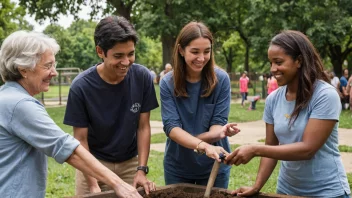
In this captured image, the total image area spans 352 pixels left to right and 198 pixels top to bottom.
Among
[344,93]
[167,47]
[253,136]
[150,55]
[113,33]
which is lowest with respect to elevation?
[150,55]

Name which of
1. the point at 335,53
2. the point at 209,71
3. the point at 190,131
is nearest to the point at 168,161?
the point at 190,131

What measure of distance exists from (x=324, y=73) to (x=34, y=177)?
5.35ft

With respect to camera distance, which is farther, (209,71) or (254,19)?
(254,19)

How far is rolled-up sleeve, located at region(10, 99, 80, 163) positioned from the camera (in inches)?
102

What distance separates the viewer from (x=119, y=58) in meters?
3.37

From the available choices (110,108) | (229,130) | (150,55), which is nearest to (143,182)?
(110,108)

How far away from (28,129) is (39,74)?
0.92 ft

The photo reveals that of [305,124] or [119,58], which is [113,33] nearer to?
[119,58]

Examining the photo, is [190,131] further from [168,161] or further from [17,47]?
[17,47]

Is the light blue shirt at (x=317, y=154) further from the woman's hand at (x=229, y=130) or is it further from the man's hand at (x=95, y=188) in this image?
the man's hand at (x=95, y=188)

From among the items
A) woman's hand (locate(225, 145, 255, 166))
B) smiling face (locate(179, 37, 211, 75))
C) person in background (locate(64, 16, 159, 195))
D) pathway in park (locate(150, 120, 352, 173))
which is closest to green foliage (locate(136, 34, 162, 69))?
pathway in park (locate(150, 120, 352, 173))

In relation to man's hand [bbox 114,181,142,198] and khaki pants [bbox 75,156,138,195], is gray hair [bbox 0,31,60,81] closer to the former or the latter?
man's hand [bbox 114,181,142,198]

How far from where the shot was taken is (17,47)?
8.63 ft

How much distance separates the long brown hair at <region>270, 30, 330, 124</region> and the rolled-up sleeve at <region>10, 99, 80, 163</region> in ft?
4.12
